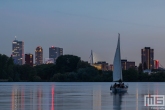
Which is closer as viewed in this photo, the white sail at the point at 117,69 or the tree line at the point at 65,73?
the white sail at the point at 117,69

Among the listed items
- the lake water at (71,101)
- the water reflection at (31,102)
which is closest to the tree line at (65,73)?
the lake water at (71,101)

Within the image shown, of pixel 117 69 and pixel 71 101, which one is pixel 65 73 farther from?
pixel 71 101

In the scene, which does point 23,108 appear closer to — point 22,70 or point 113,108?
point 113,108

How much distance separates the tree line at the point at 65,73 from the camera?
525 ft

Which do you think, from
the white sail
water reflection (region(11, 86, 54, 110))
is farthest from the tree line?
water reflection (region(11, 86, 54, 110))

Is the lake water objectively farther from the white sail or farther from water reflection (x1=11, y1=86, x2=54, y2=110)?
the white sail

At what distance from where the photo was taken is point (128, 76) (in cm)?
17450

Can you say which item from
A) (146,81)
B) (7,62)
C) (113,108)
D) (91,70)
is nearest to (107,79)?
(91,70)

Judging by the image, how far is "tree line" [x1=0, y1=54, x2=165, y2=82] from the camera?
160 meters

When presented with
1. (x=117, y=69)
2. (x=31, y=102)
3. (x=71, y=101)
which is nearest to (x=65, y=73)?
(x=117, y=69)

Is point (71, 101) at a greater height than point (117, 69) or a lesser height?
lesser

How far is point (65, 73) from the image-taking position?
547ft

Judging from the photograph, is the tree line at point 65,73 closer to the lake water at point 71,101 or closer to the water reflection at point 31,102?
the lake water at point 71,101

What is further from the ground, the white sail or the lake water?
the white sail
